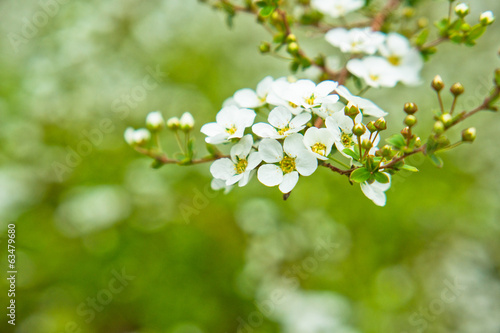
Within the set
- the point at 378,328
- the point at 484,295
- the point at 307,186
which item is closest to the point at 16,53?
the point at 307,186

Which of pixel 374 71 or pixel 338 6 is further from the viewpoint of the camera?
pixel 338 6

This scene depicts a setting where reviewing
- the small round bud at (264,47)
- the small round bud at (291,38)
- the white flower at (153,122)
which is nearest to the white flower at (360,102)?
the small round bud at (291,38)

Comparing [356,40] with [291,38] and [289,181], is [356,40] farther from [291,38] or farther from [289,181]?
[289,181]

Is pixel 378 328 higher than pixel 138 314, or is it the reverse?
pixel 378 328

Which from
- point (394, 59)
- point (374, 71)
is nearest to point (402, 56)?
point (394, 59)

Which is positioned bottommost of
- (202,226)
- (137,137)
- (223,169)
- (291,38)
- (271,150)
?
(202,226)

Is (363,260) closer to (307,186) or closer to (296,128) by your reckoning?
(307,186)

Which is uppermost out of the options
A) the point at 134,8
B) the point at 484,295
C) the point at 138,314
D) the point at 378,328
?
the point at 134,8

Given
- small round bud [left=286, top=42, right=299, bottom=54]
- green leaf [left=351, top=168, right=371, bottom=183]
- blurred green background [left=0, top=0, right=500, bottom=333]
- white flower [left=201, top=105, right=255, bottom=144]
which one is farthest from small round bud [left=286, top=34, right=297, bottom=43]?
blurred green background [left=0, top=0, right=500, bottom=333]
